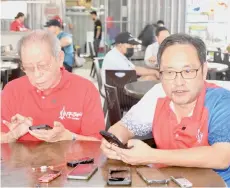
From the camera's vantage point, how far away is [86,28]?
1619 centimetres

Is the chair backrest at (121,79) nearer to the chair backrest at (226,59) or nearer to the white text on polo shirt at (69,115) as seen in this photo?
the white text on polo shirt at (69,115)

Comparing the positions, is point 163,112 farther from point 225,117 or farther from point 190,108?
point 225,117

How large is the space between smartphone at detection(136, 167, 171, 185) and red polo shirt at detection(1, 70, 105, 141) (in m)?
0.71

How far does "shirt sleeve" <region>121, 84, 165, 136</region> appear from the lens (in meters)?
2.01

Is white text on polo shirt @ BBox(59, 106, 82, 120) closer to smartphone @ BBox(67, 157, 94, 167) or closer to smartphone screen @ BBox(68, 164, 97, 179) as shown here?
smartphone @ BBox(67, 157, 94, 167)

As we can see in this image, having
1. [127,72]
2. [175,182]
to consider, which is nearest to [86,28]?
[127,72]

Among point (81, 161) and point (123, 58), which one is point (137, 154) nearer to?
point (81, 161)

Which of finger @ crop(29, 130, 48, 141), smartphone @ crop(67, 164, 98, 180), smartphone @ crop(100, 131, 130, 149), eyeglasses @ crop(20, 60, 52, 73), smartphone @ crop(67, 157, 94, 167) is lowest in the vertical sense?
smartphone @ crop(67, 157, 94, 167)

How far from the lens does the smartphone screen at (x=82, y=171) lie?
1501 mm

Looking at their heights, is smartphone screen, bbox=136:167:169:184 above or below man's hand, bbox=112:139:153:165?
below

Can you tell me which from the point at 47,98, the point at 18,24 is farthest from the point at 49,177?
the point at 18,24

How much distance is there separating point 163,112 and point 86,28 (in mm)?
14541

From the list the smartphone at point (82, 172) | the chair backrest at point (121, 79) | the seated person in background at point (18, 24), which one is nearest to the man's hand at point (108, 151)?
the smartphone at point (82, 172)

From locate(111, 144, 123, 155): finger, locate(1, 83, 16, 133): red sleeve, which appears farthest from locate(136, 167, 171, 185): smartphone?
locate(1, 83, 16, 133): red sleeve
